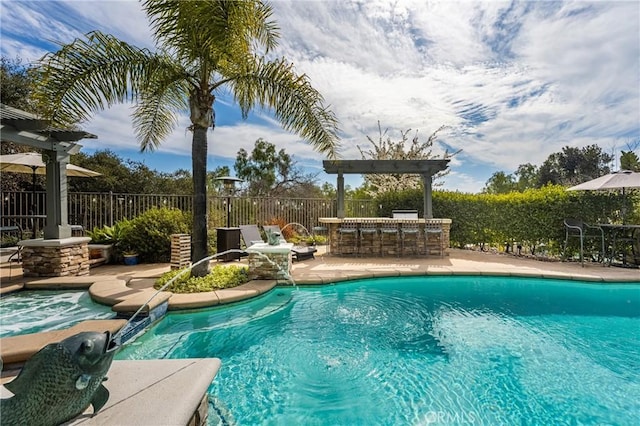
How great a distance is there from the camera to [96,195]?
9305mm

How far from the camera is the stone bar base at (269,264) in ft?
19.2

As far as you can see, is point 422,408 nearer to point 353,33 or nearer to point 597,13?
point 353,33

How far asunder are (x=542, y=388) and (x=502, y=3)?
8467mm

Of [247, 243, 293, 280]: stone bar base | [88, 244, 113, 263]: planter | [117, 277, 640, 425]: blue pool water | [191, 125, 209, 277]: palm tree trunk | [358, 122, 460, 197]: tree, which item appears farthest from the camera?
[358, 122, 460, 197]: tree

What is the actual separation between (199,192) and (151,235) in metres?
2.92

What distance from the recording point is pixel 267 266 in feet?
19.2

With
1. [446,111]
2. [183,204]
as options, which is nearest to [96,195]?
[183,204]

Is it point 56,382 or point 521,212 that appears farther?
point 521,212

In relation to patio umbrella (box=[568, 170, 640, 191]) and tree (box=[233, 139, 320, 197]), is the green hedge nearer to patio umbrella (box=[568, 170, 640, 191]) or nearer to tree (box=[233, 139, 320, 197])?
patio umbrella (box=[568, 170, 640, 191])

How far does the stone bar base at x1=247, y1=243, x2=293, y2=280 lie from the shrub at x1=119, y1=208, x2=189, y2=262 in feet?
9.32

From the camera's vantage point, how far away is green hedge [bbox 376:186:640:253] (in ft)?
26.9

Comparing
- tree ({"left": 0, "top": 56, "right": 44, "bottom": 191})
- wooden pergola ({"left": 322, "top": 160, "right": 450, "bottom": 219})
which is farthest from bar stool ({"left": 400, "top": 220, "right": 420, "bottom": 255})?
tree ({"left": 0, "top": 56, "right": 44, "bottom": 191})

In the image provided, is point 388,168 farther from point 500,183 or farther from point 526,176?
point 526,176

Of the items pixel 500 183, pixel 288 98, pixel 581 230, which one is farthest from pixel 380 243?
pixel 500 183
